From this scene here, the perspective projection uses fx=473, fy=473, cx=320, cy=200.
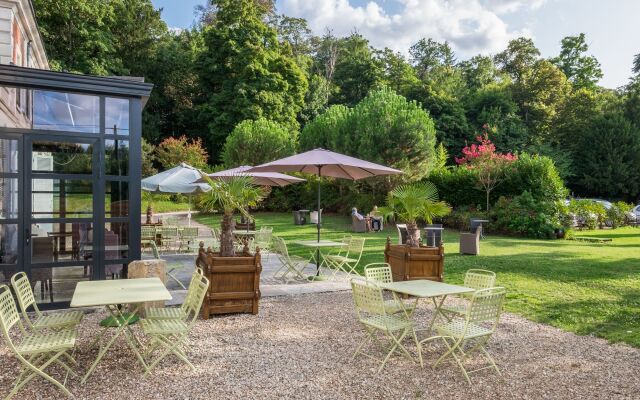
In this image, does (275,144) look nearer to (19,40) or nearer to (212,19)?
(19,40)

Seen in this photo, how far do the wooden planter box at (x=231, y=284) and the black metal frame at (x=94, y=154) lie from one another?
5.43 feet

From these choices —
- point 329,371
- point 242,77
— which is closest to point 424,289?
point 329,371

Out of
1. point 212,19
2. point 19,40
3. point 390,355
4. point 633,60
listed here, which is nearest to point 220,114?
point 212,19

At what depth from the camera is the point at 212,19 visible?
49.4m

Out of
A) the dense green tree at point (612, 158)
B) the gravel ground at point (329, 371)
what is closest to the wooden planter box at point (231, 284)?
the gravel ground at point (329, 371)

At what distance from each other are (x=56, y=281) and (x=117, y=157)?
2055 mm

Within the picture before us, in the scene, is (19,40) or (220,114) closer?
(19,40)

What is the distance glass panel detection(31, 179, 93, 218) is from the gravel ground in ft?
6.19

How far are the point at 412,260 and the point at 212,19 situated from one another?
47.7 meters

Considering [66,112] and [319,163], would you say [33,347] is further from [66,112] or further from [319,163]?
[319,163]

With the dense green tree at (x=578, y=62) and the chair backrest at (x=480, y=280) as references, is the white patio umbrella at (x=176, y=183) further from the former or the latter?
the dense green tree at (x=578, y=62)

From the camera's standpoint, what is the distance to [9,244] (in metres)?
6.78

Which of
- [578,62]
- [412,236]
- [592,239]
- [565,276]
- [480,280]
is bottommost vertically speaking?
[565,276]

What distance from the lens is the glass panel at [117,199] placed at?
7.27 meters
